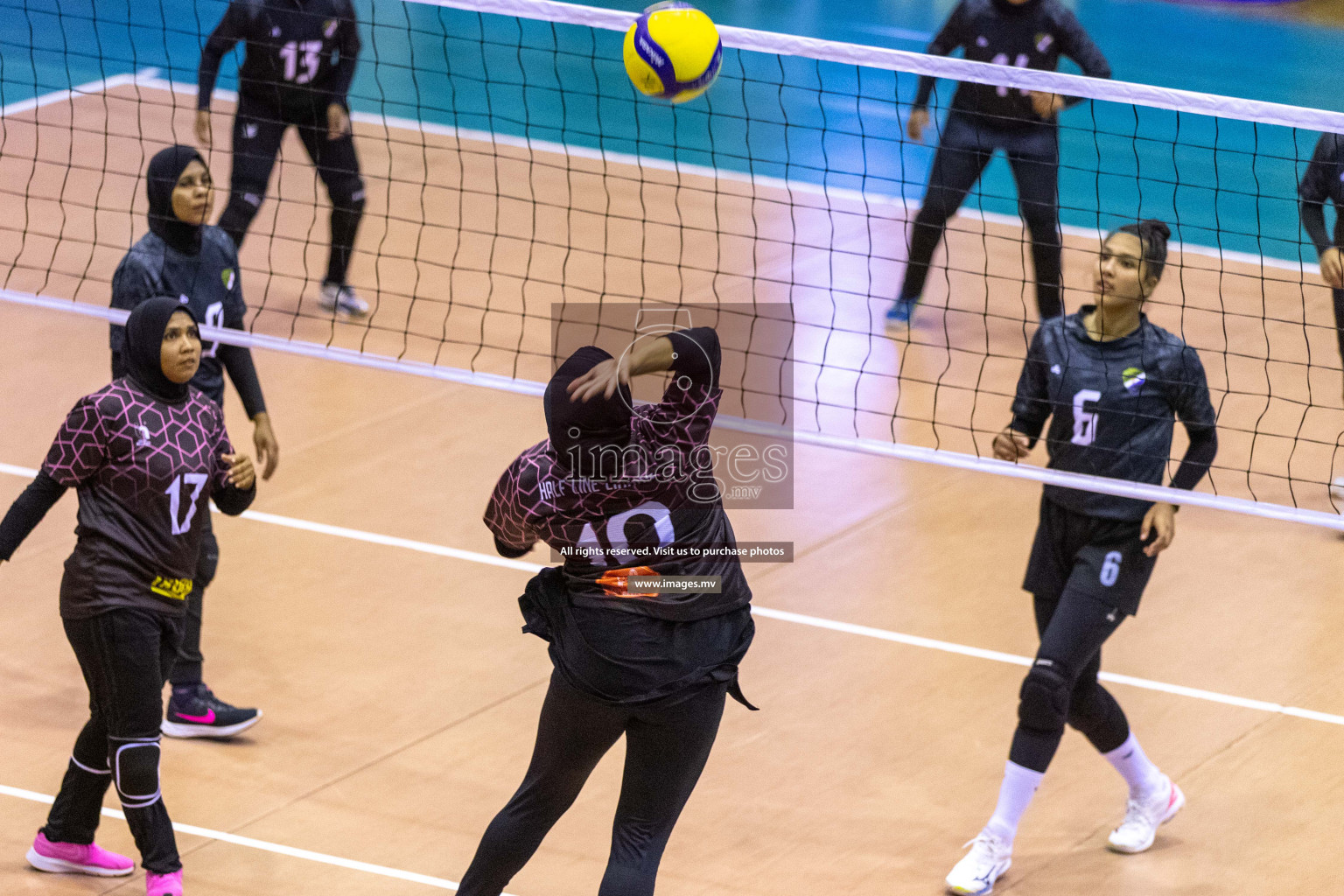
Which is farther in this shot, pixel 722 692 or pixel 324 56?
pixel 324 56

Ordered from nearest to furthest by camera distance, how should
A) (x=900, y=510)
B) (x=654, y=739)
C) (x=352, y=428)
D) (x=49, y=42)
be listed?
(x=654, y=739) → (x=900, y=510) → (x=352, y=428) → (x=49, y=42)

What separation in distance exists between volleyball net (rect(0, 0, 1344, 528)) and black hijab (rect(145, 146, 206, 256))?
0.36m

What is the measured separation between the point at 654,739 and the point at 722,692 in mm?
200

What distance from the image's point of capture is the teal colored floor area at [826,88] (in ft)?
39.1

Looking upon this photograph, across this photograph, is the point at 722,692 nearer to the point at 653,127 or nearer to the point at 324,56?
the point at 324,56

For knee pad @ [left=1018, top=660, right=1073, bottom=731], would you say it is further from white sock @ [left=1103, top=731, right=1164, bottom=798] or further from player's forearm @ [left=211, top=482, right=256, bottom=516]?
player's forearm @ [left=211, top=482, right=256, bottom=516]

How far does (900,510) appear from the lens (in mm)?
7473

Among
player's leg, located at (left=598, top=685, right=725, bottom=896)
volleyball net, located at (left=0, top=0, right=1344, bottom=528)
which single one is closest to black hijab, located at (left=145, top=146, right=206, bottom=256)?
volleyball net, located at (left=0, top=0, right=1344, bottom=528)

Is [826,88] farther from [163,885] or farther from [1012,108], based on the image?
[163,885]

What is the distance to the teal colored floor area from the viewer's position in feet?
39.1

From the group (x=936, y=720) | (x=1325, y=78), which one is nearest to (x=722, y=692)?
(x=936, y=720)

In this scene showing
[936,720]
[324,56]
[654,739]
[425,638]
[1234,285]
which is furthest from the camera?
[1234,285]

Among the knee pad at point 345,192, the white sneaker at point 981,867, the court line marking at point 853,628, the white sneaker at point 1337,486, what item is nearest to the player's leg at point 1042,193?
the white sneaker at point 1337,486

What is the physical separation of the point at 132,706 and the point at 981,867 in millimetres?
2518
